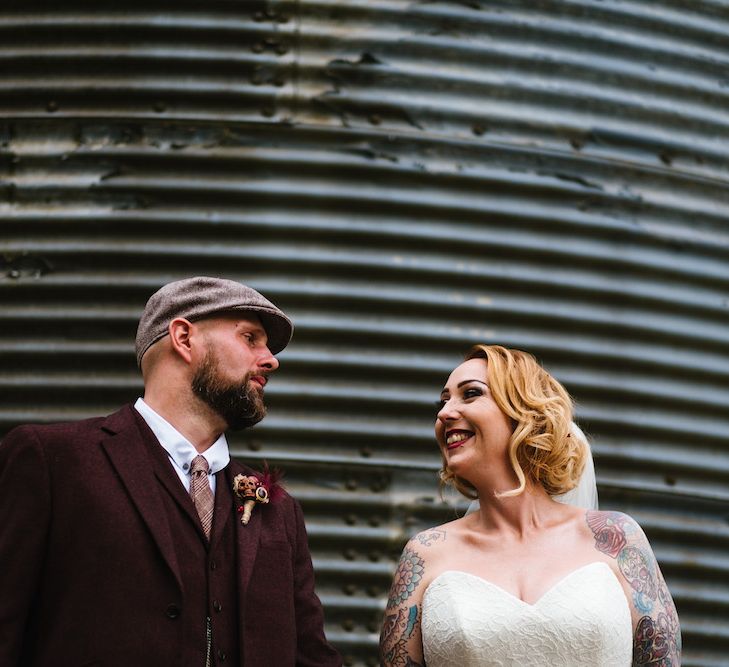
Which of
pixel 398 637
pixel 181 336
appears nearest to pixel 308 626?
pixel 398 637

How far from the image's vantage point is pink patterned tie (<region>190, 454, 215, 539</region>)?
2.63m

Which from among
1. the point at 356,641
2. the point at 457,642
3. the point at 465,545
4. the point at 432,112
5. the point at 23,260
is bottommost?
the point at 356,641

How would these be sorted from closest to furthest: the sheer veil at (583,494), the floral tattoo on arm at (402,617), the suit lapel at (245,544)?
1. the suit lapel at (245,544)
2. the floral tattoo on arm at (402,617)
3. the sheer veil at (583,494)

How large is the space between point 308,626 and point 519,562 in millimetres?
644

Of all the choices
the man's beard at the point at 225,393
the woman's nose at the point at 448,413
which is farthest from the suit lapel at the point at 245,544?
the woman's nose at the point at 448,413

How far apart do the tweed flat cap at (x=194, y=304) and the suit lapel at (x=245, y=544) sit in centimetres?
43

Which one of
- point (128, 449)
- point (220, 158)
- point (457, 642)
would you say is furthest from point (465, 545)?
point (220, 158)

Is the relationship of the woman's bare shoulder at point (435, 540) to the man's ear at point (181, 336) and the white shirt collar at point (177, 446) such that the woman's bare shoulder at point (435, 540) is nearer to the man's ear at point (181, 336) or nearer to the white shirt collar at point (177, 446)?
the white shirt collar at point (177, 446)

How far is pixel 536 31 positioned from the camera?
4156 millimetres

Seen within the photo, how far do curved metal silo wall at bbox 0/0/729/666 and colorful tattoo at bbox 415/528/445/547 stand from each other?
639mm

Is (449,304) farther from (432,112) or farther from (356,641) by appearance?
(356,641)

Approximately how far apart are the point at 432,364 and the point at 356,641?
3.40 ft

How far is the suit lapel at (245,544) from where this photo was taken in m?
2.58

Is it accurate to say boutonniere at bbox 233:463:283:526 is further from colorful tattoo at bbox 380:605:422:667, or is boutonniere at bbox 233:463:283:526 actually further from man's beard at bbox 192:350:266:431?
colorful tattoo at bbox 380:605:422:667
